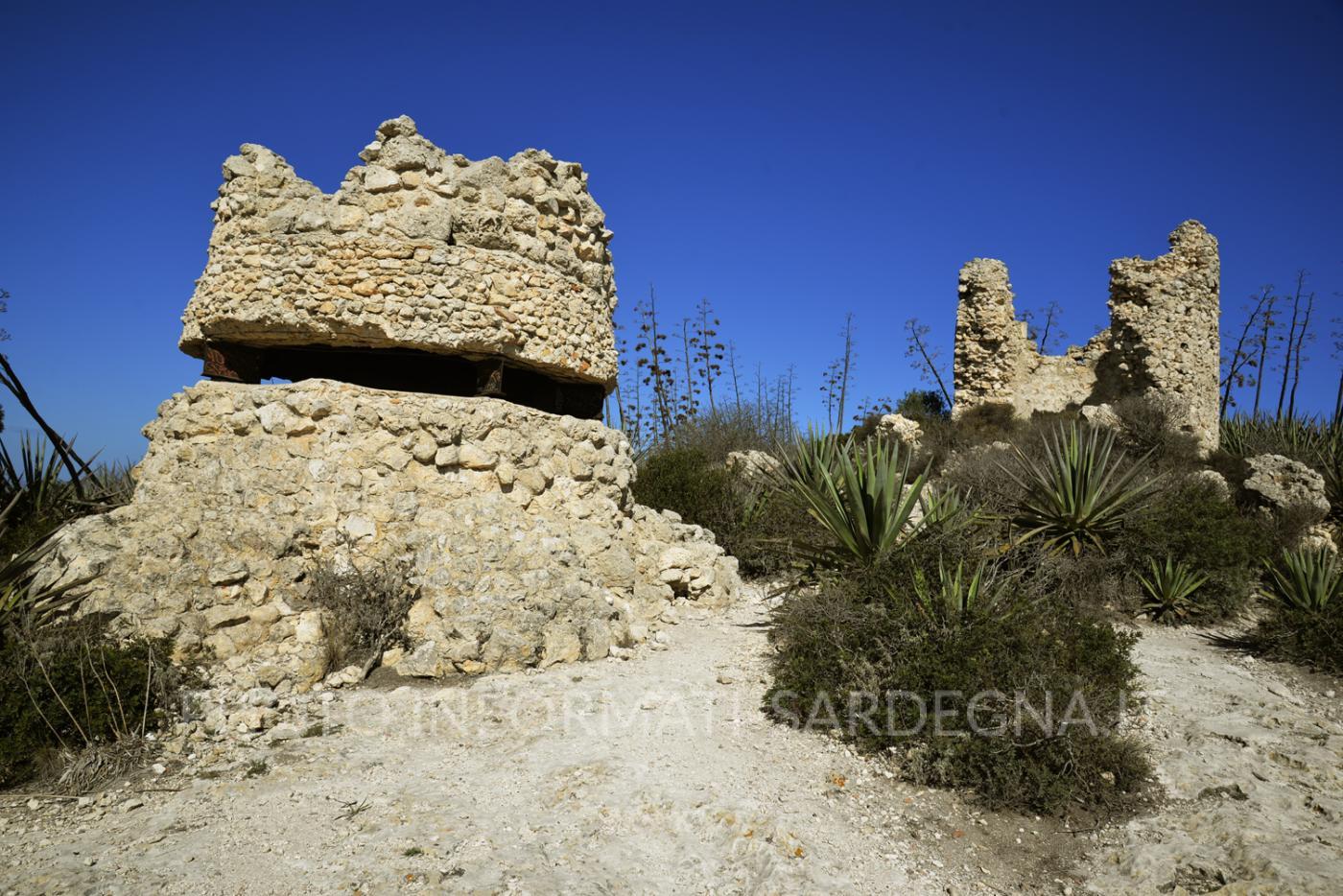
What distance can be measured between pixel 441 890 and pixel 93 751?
2.11 metres

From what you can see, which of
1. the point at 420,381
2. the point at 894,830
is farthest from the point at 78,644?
the point at 894,830

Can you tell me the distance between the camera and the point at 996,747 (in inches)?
169

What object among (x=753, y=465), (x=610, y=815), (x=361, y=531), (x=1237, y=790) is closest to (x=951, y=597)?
(x=1237, y=790)

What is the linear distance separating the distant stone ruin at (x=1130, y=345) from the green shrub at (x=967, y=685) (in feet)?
37.4

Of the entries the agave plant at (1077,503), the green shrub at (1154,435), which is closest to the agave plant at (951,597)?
the agave plant at (1077,503)

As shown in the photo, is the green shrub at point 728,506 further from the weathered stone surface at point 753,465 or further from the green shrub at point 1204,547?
the green shrub at point 1204,547

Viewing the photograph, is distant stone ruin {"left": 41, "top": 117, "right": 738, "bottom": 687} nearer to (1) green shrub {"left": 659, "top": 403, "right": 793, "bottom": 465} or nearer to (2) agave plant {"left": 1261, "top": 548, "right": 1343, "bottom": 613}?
(2) agave plant {"left": 1261, "top": 548, "right": 1343, "bottom": 613}

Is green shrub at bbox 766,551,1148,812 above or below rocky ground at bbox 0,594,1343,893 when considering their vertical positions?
above

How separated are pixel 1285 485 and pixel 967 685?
29.8 ft

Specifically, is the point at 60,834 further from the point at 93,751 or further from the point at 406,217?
the point at 406,217

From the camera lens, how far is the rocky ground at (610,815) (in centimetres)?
325

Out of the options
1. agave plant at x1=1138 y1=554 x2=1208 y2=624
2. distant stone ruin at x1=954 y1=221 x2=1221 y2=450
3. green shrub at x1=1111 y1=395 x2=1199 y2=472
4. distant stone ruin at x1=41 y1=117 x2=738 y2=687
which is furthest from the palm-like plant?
distant stone ruin at x1=954 y1=221 x2=1221 y2=450

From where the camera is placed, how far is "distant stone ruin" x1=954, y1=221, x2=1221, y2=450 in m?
15.6

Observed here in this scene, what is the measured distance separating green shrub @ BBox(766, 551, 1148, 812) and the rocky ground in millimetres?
189
